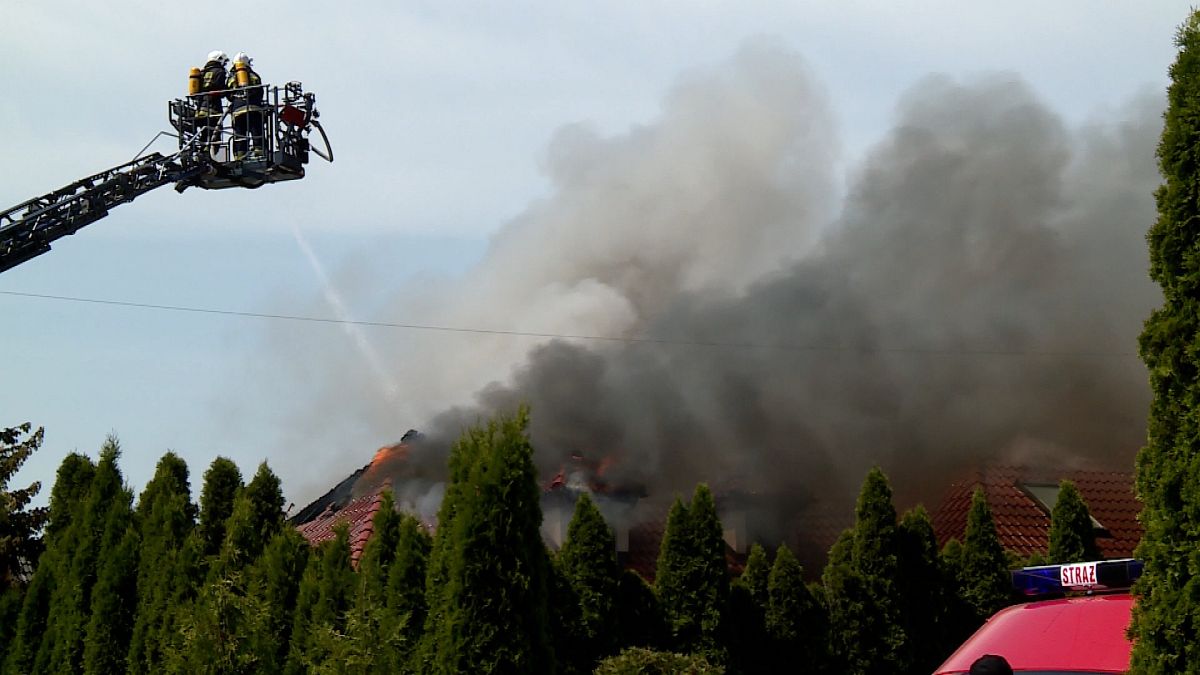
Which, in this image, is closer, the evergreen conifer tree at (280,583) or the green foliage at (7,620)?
the evergreen conifer tree at (280,583)

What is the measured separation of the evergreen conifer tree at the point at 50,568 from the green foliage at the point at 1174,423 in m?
16.5

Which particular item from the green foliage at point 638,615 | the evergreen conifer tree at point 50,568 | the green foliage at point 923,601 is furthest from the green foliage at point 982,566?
the evergreen conifer tree at point 50,568

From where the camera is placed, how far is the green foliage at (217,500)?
61.6 ft

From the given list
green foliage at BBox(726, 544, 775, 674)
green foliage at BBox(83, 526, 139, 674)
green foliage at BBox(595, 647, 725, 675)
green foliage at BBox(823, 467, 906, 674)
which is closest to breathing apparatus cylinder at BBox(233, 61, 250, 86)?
green foliage at BBox(83, 526, 139, 674)

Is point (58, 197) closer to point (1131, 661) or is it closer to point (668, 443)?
point (668, 443)

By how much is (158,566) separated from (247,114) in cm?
608

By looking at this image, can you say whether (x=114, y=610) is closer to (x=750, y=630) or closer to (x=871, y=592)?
(x=750, y=630)

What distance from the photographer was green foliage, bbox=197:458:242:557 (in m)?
18.8

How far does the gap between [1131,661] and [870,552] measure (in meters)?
11.2

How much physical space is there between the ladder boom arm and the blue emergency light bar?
12.0 m

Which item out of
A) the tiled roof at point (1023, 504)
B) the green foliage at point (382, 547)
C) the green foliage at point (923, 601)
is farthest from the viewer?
the tiled roof at point (1023, 504)

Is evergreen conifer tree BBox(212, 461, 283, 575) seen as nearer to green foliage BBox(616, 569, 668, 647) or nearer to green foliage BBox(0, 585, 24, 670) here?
green foliage BBox(616, 569, 668, 647)

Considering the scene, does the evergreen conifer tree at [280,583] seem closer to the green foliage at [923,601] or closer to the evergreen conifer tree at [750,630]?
the evergreen conifer tree at [750,630]

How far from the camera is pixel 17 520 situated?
2695cm
